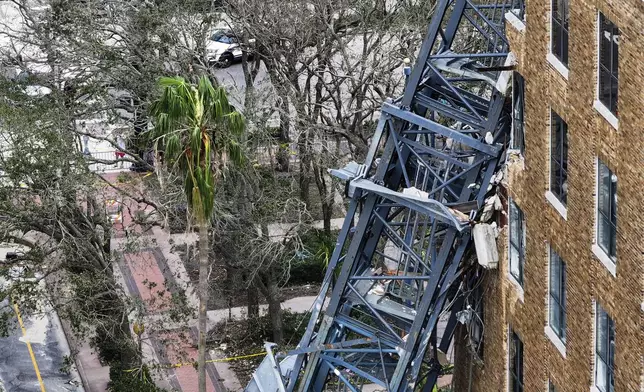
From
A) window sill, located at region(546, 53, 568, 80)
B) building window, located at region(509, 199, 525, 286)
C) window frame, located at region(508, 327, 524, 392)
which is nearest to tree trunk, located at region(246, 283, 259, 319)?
window frame, located at region(508, 327, 524, 392)

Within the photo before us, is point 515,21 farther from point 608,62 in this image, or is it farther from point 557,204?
point 608,62

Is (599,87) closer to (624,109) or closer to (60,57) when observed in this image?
(624,109)

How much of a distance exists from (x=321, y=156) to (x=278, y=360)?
11.3 meters

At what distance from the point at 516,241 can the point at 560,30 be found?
4742mm

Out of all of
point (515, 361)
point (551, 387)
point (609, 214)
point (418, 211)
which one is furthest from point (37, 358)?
point (609, 214)

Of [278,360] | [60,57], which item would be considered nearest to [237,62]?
[60,57]

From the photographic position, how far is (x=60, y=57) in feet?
136

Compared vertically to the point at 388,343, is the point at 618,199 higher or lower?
higher

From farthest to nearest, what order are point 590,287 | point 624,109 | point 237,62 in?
point 237,62 < point 590,287 < point 624,109

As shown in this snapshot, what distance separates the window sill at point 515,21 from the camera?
2308 cm

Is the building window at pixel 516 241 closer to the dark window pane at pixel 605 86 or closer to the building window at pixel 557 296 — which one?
the building window at pixel 557 296

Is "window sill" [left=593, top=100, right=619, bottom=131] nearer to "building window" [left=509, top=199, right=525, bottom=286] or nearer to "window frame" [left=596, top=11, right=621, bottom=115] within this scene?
"window frame" [left=596, top=11, right=621, bottom=115]

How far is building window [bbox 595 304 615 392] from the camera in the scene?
66.1 feet

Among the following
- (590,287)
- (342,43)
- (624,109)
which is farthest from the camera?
(342,43)
